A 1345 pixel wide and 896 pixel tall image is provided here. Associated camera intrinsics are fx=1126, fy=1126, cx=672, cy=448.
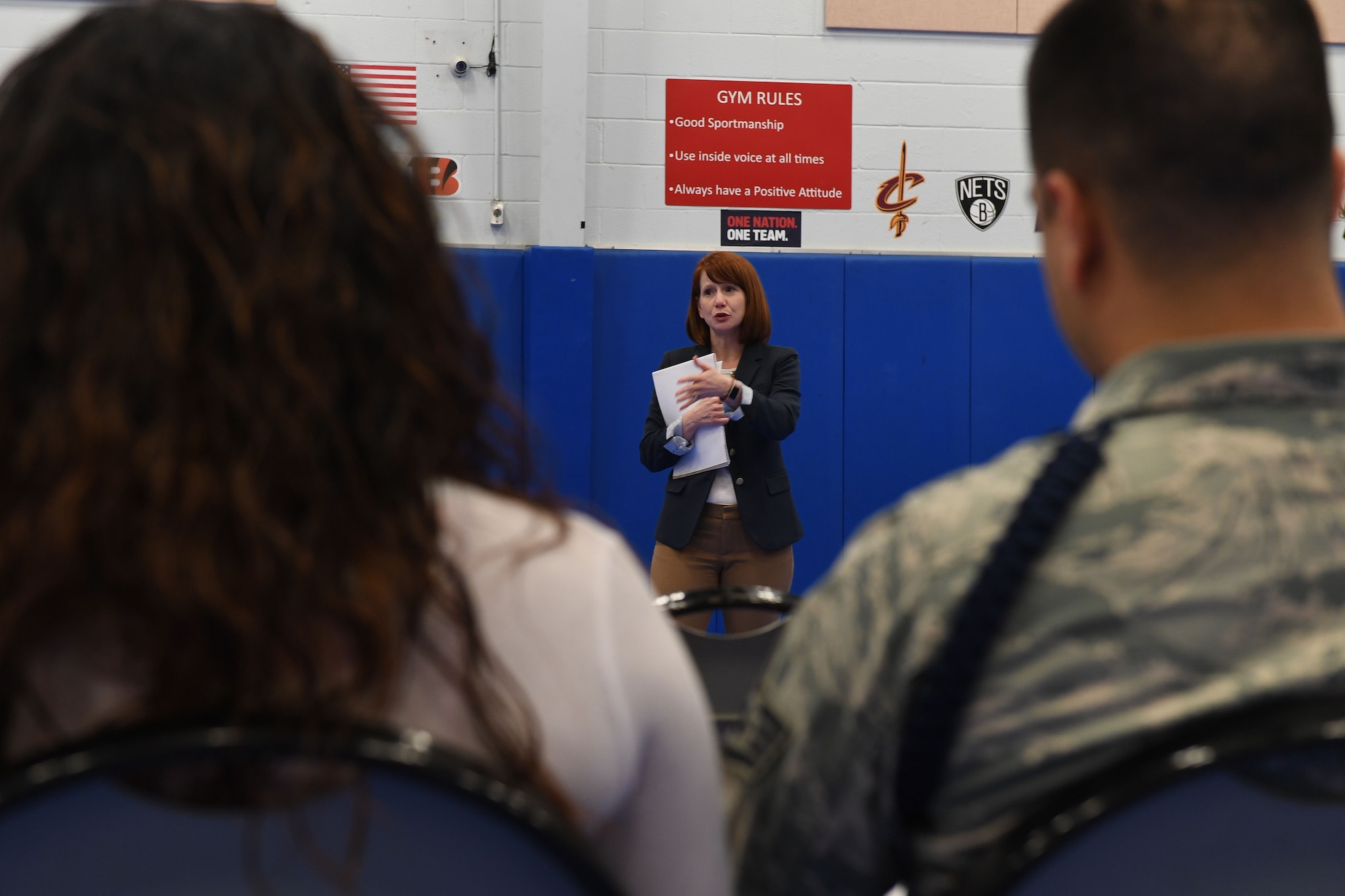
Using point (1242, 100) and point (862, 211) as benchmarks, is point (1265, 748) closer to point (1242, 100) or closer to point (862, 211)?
point (1242, 100)

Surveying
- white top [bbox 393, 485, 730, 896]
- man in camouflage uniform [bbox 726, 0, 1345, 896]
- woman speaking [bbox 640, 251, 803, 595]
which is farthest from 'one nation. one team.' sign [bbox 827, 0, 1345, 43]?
white top [bbox 393, 485, 730, 896]

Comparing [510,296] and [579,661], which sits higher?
[510,296]

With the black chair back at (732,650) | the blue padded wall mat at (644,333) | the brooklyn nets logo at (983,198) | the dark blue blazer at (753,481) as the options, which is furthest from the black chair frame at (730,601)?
the brooklyn nets logo at (983,198)

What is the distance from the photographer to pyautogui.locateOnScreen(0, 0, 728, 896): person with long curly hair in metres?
0.58

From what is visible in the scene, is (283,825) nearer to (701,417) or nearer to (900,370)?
(701,417)

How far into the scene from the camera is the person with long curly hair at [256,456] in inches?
22.7

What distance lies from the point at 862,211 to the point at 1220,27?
4255mm

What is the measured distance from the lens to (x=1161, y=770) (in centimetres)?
55

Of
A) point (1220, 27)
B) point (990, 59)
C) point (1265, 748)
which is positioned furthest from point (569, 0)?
point (1265, 748)

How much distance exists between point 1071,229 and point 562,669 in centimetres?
49

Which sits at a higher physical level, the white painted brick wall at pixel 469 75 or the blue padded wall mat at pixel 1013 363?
the white painted brick wall at pixel 469 75

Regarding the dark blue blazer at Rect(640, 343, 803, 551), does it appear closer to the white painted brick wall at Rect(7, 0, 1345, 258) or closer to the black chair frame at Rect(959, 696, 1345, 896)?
the white painted brick wall at Rect(7, 0, 1345, 258)

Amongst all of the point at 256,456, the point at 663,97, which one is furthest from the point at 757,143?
the point at 256,456

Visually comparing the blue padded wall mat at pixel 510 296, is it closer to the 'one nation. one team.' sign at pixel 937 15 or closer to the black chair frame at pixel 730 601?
the 'one nation. one team.' sign at pixel 937 15
